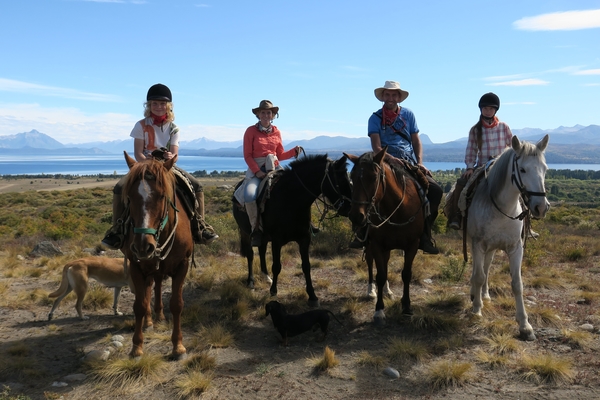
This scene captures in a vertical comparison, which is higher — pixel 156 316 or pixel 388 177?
pixel 388 177

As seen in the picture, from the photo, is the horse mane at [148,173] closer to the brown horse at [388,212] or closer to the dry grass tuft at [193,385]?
the dry grass tuft at [193,385]

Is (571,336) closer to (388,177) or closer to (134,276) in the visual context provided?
(388,177)

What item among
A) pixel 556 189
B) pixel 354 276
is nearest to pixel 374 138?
pixel 354 276

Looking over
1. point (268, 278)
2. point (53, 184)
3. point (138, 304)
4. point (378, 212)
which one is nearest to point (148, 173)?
point (138, 304)

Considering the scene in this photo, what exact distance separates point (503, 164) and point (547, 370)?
2.81 m

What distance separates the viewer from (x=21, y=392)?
473 cm

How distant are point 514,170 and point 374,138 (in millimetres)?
2395

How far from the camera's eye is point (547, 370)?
16.1 ft

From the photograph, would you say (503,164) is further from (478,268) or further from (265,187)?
(265,187)

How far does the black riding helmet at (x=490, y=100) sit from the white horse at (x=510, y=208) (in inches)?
50.4

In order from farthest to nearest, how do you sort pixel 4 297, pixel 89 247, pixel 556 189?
pixel 556 189 < pixel 89 247 < pixel 4 297

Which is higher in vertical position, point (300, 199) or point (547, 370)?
point (300, 199)

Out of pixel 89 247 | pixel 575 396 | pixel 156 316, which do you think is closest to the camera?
pixel 575 396

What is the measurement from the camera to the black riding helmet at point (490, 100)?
7262 mm
